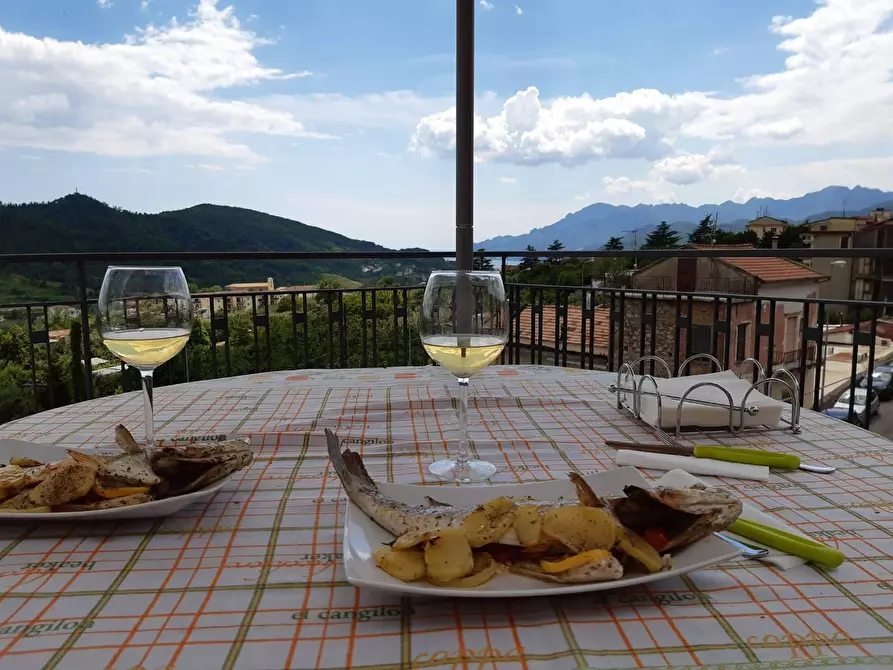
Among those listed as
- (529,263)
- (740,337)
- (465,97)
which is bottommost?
(740,337)

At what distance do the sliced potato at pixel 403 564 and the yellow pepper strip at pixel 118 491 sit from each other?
14.1 inches

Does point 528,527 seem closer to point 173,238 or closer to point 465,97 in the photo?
point 465,97

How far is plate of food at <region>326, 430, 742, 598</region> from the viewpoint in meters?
0.49

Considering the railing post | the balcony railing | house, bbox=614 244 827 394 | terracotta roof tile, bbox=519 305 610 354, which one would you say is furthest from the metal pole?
the railing post

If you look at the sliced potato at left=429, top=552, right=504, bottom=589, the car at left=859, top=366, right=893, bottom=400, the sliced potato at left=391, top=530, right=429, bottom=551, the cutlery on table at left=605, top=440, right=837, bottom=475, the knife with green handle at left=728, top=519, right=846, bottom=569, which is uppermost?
the sliced potato at left=391, top=530, right=429, bottom=551

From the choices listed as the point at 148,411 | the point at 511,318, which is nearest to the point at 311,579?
the point at 148,411

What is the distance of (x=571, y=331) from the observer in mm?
4293

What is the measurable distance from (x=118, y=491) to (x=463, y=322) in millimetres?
499

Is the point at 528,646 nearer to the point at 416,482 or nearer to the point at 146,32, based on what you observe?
the point at 416,482

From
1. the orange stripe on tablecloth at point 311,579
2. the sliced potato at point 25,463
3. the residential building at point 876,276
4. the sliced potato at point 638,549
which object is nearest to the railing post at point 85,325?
the sliced potato at point 25,463

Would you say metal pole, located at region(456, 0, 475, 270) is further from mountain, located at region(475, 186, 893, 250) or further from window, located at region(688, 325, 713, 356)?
window, located at region(688, 325, 713, 356)

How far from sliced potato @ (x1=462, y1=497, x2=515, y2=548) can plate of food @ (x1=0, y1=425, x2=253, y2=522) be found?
0.37 m

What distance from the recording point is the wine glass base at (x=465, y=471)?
86 cm

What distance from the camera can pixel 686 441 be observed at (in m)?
Answer: 1.04
